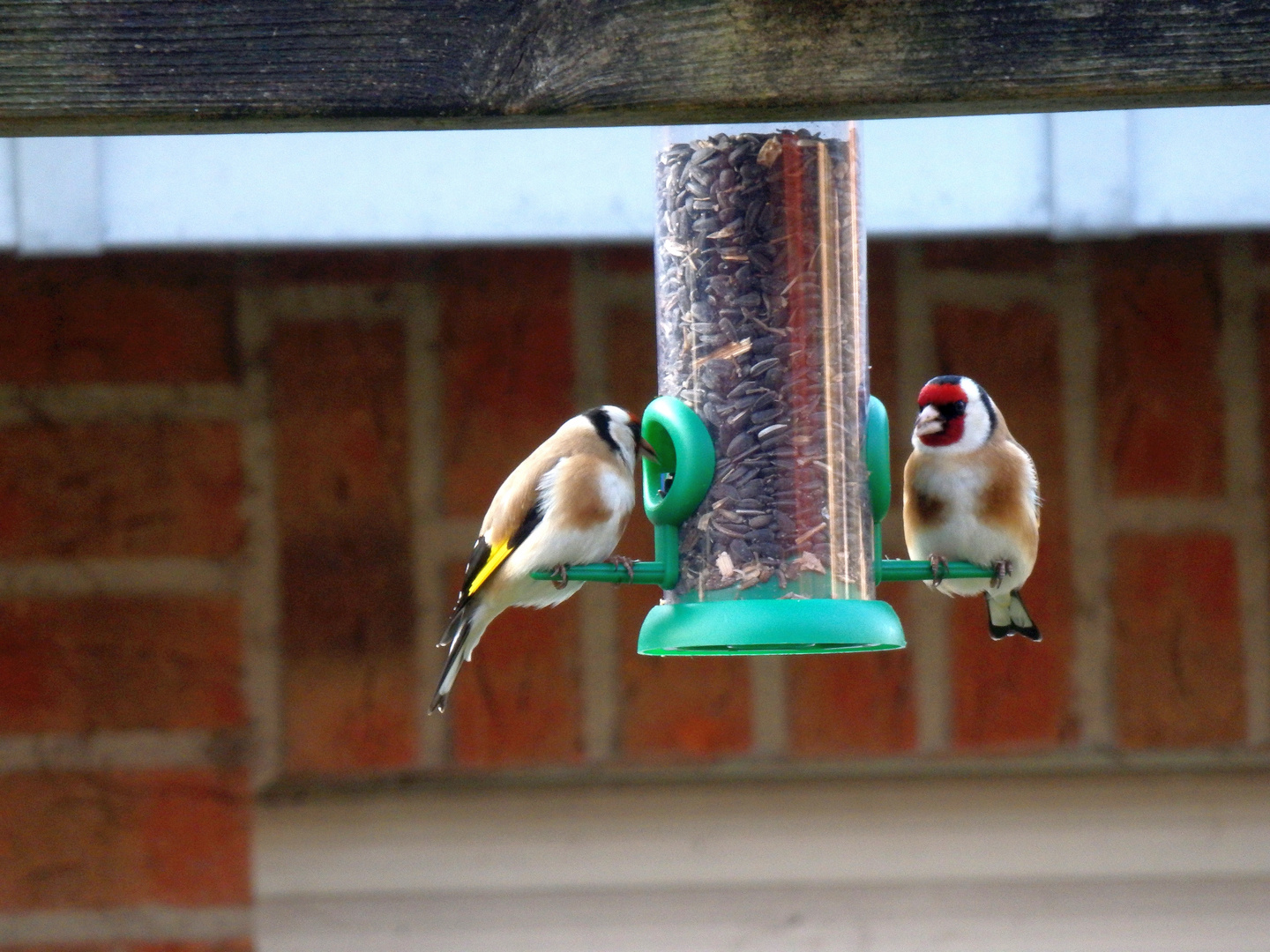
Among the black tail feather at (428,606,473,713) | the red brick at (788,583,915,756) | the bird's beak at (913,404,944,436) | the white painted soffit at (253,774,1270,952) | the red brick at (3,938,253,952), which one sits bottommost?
the red brick at (3,938,253,952)

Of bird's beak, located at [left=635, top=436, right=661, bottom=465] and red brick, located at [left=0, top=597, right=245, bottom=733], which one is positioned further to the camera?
red brick, located at [left=0, top=597, right=245, bottom=733]

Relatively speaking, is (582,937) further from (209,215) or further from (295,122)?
(295,122)

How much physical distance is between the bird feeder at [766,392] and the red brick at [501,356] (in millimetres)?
772

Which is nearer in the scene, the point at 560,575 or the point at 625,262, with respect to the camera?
the point at 560,575

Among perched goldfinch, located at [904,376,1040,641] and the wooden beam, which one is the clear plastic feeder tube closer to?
perched goldfinch, located at [904,376,1040,641]

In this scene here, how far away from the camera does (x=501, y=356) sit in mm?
3010

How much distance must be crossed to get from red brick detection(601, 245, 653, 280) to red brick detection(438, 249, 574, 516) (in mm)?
73

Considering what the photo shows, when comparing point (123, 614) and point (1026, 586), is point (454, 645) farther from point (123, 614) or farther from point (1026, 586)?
point (1026, 586)

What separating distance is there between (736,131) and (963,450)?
25.5 inches

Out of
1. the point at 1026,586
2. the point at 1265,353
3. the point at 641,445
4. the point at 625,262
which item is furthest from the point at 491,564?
the point at 1265,353

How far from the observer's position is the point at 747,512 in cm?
217

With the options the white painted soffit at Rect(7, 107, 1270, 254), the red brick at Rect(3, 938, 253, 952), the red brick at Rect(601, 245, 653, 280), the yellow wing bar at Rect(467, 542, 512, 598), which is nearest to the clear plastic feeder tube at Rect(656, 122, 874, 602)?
the white painted soffit at Rect(7, 107, 1270, 254)

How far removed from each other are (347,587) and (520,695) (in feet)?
1.18

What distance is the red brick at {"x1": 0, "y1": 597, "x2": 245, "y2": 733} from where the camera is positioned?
2986 mm
